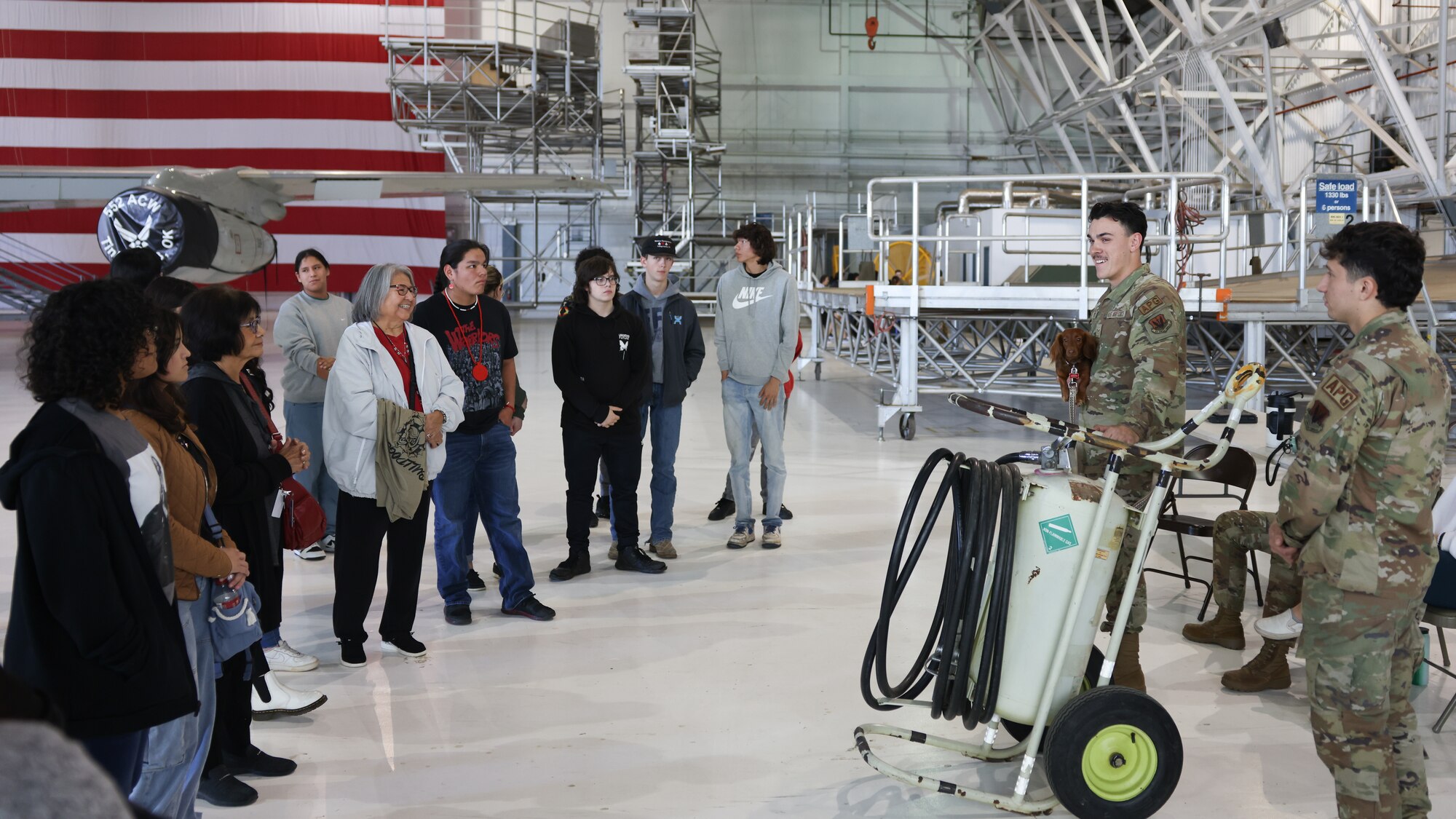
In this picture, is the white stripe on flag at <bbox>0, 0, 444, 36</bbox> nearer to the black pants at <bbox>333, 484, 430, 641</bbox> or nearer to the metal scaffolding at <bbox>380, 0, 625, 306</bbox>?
the metal scaffolding at <bbox>380, 0, 625, 306</bbox>

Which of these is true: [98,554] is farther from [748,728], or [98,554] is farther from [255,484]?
[748,728]

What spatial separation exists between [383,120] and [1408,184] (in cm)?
2173

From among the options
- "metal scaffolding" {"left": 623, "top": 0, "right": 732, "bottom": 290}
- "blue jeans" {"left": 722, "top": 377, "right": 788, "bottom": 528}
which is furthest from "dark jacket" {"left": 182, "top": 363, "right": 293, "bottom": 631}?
"metal scaffolding" {"left": 623, "top": 0, "right": 732, "bottom": 290}

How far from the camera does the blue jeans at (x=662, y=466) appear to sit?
5.91 m

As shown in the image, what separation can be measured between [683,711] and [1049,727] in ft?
4.38

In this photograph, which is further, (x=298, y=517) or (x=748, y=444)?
(x=748, y=444)

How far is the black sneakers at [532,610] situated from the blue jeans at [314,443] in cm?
154

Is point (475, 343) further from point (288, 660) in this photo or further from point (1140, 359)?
point (1140, 359)

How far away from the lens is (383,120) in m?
26.7

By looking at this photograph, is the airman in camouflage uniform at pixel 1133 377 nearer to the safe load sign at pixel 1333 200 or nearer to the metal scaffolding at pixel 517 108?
the safe load sign at pixel 1333 200

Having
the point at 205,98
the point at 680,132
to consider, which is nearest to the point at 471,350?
the point at 680,132

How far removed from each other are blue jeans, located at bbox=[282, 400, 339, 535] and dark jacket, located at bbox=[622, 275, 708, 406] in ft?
5.89

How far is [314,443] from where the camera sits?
19.5 ft

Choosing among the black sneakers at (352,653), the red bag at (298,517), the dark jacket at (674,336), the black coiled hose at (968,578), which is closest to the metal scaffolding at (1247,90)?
the dark jacket at (674,336)
